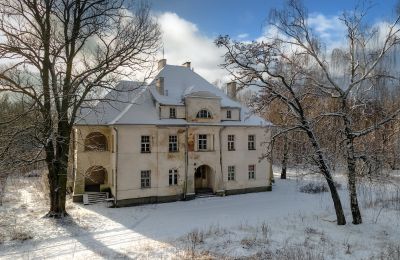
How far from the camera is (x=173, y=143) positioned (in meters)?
23.8

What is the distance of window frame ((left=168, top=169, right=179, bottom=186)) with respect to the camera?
77.3ft

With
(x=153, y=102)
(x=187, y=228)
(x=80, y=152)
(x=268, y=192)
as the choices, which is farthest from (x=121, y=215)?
(x=268, y=192)

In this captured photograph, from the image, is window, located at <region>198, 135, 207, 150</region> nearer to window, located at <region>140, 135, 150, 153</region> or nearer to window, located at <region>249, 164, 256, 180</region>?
window, located at <region>140, 135, 150, 153</region>

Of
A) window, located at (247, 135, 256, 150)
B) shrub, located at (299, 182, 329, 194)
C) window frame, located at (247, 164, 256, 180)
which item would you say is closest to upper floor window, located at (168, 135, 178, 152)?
window, located at (247, 135, 256, 150)

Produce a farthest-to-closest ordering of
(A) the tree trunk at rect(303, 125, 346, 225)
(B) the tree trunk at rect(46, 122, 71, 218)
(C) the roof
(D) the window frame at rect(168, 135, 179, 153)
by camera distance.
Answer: (D) the window frame at rect(168, 135, 179, 153) < (C) the roof < (B) the tree trunk at rect(46, 122, 71, 218) < (A) the tree trunk at rect(303, 125, 346, 225)

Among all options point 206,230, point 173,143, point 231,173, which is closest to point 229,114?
point 231,173

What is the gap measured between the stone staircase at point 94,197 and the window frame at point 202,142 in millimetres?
7897

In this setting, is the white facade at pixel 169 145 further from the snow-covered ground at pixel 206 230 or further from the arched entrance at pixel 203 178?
the snow-covered ground at pixel 206 230

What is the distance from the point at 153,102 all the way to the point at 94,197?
822 centimetres

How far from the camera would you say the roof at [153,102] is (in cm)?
2264

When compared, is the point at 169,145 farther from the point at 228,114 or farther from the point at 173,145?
the point at 228,114

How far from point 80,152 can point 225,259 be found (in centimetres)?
1546

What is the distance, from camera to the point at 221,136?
2544cm

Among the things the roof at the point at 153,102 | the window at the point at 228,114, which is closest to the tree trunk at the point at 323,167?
the roof at the point at 153,102
